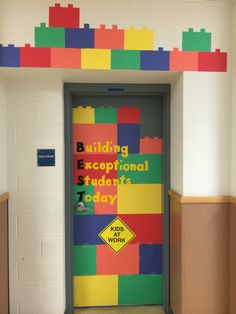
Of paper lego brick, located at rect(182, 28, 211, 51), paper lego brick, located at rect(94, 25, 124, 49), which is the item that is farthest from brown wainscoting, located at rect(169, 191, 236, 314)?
paper lego brick, located at rect(94, 25, 124, 49)

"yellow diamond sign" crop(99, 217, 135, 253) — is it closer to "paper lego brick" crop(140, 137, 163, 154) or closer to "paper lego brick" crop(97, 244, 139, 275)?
"paper lego brick" crop(97, 244, 139, 275)

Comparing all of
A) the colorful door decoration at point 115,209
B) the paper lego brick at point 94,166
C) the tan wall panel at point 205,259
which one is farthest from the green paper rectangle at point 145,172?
the tan wall panel at point 205,259

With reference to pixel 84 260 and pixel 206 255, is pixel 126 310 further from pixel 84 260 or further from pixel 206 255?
pixel 206 255

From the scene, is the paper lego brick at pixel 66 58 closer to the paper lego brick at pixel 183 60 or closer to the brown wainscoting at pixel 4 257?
the paper lego brick at pixel 183 60

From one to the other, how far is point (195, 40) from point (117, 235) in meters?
1.70

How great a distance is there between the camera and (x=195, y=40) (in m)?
2.10

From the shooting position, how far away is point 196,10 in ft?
6.86

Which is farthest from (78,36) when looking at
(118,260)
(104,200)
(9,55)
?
(118,260)

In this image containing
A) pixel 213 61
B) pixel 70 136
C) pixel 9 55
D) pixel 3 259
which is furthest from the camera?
pixel 70 136

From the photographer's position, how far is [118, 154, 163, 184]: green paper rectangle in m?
2.52

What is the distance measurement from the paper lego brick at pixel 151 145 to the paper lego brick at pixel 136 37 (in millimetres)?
797

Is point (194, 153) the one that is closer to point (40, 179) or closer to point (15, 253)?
point (40, 179)

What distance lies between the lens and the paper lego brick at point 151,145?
8.28 ft

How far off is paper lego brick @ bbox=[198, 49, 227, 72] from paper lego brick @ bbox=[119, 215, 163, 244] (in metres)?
1.19
